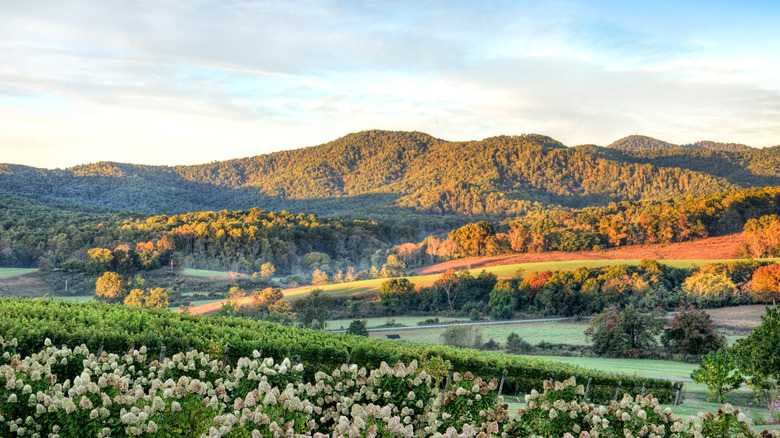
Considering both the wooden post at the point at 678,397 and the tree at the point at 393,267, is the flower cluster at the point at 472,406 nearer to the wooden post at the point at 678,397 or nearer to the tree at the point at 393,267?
the wooden post at the point at 678,397

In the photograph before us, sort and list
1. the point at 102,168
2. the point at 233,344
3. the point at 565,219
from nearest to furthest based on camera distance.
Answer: the point at 233,344
the point at 565,219
the point at 102,168

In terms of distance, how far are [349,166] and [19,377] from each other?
150 metres

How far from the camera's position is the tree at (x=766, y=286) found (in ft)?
123

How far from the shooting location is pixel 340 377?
5934mm

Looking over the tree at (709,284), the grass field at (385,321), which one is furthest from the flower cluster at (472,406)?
the tree at (709,284)

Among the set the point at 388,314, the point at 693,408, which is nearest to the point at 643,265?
the point at 388,314

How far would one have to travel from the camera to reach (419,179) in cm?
12875

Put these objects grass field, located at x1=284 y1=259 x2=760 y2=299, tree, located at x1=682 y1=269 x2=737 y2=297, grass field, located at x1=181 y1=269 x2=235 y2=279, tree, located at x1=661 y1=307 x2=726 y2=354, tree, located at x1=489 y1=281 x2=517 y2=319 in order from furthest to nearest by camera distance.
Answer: grass field, located at x1=181 y1=269 x2=235 y2=279
grass field, located at x1=284 y1=259 x2=760 y2=299
tree, located at x1=489 y1=281 x2=517 y2=319
tree, located at x1=682 y1=269 x2=737 y2=297
tree, located at x1=661 y1=307 x2=726 y2=354

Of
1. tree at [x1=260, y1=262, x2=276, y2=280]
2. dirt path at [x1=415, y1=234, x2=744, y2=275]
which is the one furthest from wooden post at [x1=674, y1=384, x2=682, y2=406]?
tree at [x1=260, y1=262, x2=276, y2=280]

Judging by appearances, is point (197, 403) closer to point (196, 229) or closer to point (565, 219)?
point (196, 229)

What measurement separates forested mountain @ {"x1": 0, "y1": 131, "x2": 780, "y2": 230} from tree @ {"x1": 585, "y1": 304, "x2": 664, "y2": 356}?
203ft

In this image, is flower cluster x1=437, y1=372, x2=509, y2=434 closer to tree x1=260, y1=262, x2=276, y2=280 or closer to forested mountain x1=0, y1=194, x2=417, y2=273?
forested mountain x1=0, y1=194, x2=417, y2=273

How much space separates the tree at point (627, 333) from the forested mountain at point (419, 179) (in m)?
61.8

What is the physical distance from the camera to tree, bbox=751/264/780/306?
123ft
